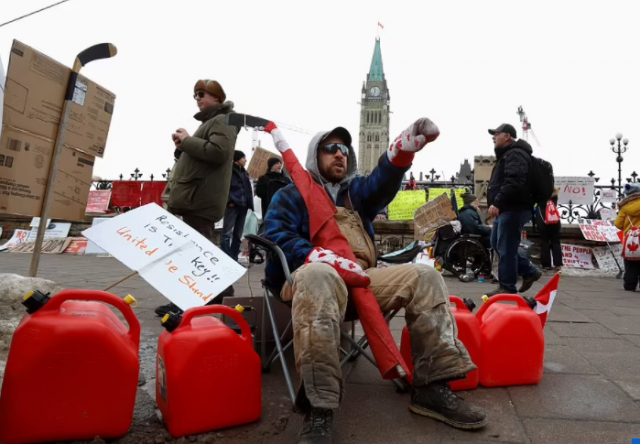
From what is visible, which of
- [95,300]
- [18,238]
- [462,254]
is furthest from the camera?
[18,238]

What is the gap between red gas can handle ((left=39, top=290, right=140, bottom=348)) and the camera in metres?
1.55

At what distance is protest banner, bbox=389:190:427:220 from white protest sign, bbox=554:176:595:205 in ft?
9.53

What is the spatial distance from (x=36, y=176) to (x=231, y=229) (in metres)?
3.18

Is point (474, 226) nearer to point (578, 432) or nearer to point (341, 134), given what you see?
point (341, 134)

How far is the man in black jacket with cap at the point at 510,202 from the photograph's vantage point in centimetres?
420

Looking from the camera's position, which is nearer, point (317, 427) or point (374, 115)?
point (317, 427)

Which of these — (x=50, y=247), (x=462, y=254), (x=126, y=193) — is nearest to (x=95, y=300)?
(x=462, y=254)

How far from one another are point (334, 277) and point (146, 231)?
1029 mm

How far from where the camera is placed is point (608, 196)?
31.8ft

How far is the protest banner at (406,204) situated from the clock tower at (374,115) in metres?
86.1

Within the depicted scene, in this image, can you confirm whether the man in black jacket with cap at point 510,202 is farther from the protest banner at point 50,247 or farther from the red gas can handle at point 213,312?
the protest banner at point 50,247

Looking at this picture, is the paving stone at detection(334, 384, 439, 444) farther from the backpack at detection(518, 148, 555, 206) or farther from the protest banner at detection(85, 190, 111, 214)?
the protest banner at detection(85, 190, 111, 214)

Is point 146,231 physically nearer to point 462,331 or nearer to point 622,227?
point 462,331

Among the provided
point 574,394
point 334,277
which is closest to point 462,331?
point 574,394
